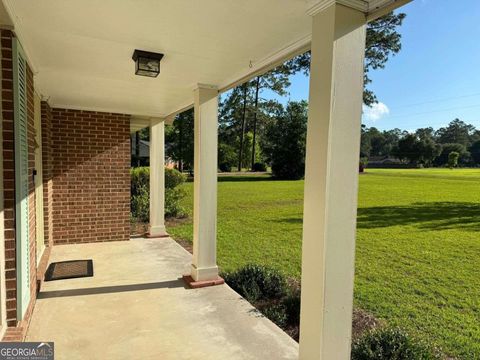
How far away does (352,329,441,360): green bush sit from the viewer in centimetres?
274

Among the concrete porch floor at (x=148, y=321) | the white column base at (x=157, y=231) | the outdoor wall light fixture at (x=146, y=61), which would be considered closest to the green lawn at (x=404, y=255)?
the white column base at (x=157, y=231)

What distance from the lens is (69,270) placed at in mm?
4801

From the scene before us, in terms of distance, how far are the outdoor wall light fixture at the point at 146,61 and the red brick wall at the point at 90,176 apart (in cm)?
386

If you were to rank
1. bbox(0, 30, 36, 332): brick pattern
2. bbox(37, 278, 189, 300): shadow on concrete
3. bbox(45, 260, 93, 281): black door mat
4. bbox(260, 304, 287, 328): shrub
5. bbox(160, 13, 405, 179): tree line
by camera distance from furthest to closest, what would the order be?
bbox(160, 13, 405, 179): tree line → bbox(45, 260, 93, 281): black door mat → bbox(37, 278, 189, 300): shadow on concrete → bbox(260, 304, 287, 328): shrub → bbox(0, 30, 36, 332): brick pattern

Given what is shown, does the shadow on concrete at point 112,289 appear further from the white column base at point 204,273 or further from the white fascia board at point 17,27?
the white fascia board at point 17,27

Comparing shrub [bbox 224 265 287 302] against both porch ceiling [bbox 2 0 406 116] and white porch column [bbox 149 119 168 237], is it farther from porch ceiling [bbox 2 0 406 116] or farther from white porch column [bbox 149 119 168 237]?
white porch column [bbox 149 119 168 237]

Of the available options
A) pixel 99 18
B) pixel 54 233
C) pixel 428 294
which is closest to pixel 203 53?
pixel 99 18

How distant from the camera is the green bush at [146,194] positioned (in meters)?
9.37

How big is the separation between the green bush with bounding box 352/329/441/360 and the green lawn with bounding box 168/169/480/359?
2.25 feet

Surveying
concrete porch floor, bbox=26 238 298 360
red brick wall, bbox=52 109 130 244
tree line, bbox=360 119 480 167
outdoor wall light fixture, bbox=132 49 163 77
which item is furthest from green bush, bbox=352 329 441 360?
tree line, bbox=360 119 480 167

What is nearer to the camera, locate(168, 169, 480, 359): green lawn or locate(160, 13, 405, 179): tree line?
locate(168, 169, 480, 359): green lawn

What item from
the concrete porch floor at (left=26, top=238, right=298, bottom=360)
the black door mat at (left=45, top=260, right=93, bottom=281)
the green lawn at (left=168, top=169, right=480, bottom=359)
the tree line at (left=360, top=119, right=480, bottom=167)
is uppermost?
the tree line at (left=360, top=119, right=480, bottom=167)

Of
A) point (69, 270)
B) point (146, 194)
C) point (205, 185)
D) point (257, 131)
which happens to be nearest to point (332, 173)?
point (205, 185)

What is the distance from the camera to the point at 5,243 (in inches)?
98.4
